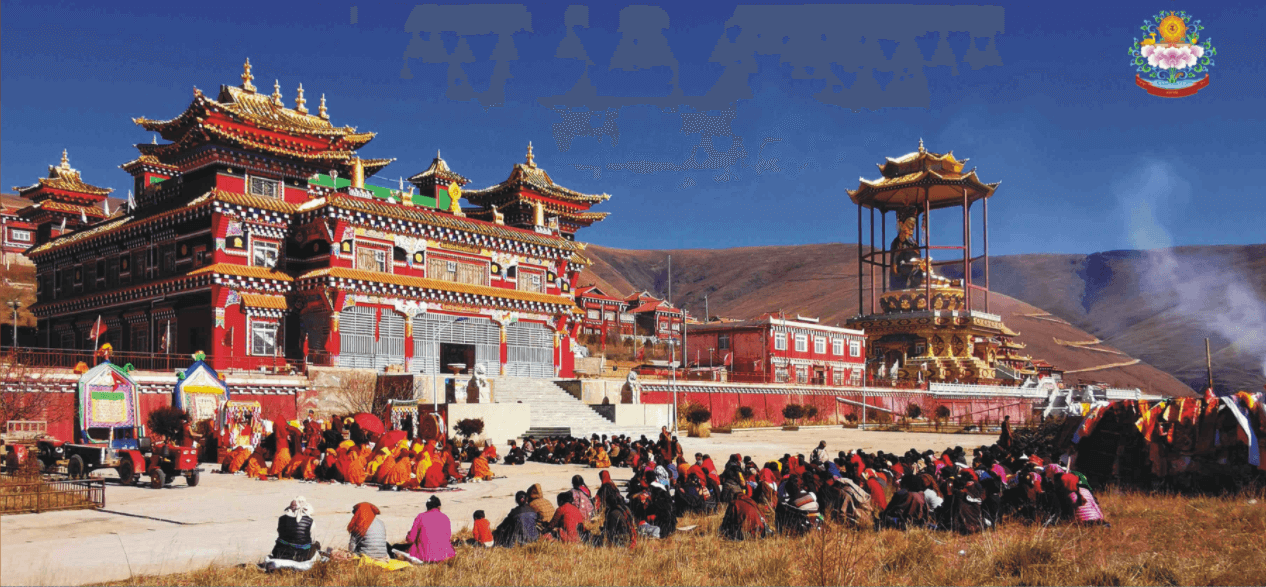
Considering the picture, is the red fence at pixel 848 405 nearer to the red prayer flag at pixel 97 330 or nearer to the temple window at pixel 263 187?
the temple window at pixel 263 187

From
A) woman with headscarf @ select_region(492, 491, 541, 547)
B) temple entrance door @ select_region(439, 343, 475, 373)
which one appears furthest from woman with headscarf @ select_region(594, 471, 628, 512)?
temple entrance door @ select_region(439, 343, 475, 373)

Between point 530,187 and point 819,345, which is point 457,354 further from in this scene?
point 819,345

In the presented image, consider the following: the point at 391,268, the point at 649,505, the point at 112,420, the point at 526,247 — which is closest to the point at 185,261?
the point at 391,268

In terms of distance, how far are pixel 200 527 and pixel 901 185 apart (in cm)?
7045

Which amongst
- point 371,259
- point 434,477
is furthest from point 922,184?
point 434,477

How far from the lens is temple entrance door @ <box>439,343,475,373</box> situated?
158ft

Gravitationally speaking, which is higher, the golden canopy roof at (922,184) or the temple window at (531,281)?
the golden canopy roof at (922,184)

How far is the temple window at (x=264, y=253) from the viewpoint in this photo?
146 ft

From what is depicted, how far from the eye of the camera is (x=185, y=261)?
45.2 m

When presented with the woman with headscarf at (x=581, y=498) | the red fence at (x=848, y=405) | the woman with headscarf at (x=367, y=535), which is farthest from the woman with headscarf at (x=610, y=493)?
the red fence at (x=848, y=405)

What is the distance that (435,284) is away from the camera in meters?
47.0

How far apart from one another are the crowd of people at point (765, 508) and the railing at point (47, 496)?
5.85 meters

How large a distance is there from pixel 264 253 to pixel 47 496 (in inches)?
1182

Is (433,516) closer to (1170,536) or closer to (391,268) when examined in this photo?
(1170,536)
